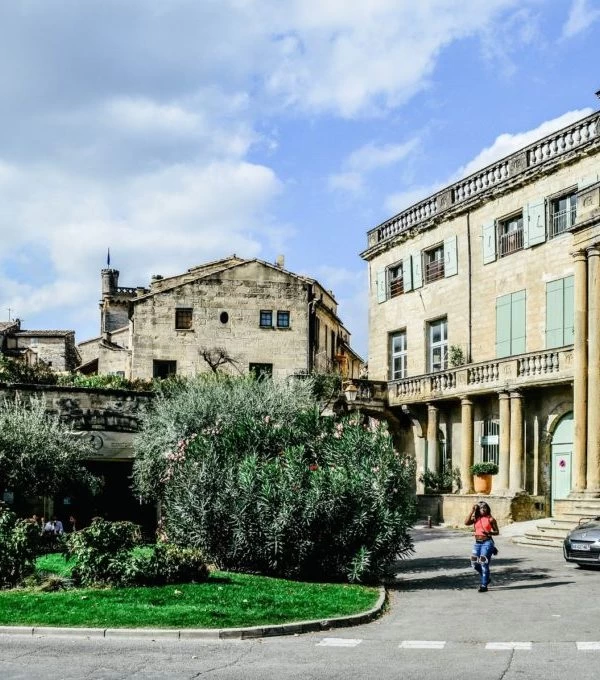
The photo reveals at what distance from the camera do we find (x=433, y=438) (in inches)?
1459

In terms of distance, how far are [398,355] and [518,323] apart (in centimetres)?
832

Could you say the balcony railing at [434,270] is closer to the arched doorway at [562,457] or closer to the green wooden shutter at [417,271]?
the green wooden shutter at [417,271]

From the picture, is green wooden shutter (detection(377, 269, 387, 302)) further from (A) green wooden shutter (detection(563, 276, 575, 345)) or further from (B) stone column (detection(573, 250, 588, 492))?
(B) stone column (detection(573, 250, 588, 492))

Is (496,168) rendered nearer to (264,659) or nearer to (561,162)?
(561,162)

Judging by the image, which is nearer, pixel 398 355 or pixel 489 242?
pixel 489 242

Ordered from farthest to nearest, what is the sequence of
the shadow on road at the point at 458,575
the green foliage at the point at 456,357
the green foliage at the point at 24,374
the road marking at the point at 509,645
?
the green foliage at the point at 24,374, the green foliage at the point at 456,357, the shadow on road at the point at 458,575, the road marking at the point at 509,645

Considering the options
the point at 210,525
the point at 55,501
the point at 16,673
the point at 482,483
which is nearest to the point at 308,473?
the point at 210,525

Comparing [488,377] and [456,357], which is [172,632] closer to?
[488,377]

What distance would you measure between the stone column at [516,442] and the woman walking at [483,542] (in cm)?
1337

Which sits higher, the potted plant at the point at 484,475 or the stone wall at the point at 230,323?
the stone wall at the point at 230,323

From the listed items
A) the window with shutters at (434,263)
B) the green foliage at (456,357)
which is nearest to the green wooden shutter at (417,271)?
the window with shutters at (434,263)

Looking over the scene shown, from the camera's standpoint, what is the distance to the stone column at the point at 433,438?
37.1 metres

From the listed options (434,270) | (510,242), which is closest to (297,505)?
(510,242)

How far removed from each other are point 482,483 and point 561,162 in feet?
36.4
